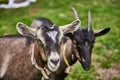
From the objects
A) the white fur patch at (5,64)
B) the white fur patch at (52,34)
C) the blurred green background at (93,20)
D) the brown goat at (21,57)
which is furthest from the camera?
the blurred green background at (93,20)

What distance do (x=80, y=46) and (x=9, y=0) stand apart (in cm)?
1185

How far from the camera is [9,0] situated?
875 inches

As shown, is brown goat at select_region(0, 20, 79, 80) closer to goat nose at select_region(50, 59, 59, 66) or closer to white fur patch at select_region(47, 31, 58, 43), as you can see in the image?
white fur patch at select_region(47, 31, 58, 43)

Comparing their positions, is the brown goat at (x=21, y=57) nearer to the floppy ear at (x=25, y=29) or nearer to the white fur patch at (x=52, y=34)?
the floppy ear at (x=25, y=29)

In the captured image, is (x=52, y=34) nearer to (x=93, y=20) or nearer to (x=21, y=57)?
(x=21, y=57)

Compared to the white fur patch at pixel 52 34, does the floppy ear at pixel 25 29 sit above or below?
below

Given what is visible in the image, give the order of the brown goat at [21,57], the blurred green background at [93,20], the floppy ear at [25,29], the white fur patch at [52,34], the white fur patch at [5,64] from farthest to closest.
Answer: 1. the blurred green background at [93,20]
2. the white fur patch at [5,64]
3. the brown goat at [21,57]
4. the floppy ear at [25,29]
5. the white fur patch at [52,34]

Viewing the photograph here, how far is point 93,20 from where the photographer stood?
69.7ft

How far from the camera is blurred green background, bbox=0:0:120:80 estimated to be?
16.0 metres

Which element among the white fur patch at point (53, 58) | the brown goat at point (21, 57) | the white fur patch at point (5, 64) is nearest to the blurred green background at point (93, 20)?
the brown goat at point (21, 57)

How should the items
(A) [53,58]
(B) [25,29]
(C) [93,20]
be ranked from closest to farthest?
(A) [53,58] < (B) [25,29] < (C) [93,20]

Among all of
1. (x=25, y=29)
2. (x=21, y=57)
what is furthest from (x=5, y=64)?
(x=25, y=29)

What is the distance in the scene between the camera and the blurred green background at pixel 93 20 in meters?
16.0

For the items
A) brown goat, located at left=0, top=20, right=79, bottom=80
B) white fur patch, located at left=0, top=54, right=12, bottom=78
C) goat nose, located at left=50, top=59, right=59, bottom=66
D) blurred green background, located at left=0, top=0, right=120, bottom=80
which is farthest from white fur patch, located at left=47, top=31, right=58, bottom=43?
blurred green background, located at left=0, top=0, right=120, bottom=80
